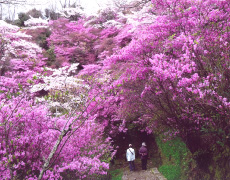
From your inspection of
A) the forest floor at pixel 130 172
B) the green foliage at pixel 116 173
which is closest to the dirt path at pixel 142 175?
the forest floor at pixel 130 172

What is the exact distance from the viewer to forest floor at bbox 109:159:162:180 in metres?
6.43

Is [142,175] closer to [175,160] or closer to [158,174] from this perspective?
[158,174]

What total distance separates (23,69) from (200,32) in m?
12.6

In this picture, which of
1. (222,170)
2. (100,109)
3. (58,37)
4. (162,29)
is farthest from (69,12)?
(222,170)

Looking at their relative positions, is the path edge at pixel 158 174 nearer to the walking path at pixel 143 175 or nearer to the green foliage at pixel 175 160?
the walking path at pixel 143 175

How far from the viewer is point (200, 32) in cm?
465

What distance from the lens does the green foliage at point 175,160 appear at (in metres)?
5.56

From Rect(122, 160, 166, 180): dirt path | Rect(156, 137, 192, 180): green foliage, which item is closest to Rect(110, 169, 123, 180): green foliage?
Rect(122, 160, 166, 180): dirt path

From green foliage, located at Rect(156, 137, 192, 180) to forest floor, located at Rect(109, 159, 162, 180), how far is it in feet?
1.80

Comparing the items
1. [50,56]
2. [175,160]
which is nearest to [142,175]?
[175,160]

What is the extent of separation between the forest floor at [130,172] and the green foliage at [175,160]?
0.55 metres

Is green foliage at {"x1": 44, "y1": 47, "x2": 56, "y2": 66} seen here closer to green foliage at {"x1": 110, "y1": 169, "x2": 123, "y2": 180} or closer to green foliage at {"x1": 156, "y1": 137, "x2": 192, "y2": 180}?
green foliage at {"x1": 110, "y1": 169, "x2": 123, "y2": 180}

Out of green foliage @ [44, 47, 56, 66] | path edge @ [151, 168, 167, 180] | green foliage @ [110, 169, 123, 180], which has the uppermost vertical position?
green foliage @ [44, 47, 56, 66]

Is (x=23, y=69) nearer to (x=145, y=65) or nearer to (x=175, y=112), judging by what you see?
(x=145, y=65)
